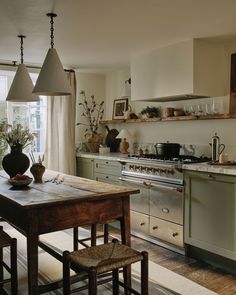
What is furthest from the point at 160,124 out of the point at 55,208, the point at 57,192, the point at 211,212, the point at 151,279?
the point at 55,208

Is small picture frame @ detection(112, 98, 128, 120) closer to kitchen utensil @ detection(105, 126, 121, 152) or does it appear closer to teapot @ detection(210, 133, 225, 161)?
kitchen utensil @ detection(105, 126, 121, 152)

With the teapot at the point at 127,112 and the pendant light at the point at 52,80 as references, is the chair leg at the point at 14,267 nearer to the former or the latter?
the pendant light at the point at 52,80

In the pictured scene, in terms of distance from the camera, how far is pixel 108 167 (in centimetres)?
468

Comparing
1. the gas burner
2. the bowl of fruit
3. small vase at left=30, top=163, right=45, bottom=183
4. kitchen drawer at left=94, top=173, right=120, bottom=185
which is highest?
the gas burner

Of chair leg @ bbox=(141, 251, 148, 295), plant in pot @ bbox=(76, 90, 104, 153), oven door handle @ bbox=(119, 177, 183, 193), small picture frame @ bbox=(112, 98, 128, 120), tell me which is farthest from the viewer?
plant in pot @ bbox=(76, 90, 104, 153)

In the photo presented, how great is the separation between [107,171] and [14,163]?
183 cm

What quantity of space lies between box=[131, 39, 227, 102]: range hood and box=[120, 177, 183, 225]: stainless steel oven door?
1.08 metres

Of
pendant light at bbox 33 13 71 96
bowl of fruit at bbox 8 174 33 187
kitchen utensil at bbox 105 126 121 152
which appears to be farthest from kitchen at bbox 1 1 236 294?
bowl of fruit at bbox 8 174 33 187

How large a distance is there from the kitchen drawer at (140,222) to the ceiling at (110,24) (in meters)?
2.05

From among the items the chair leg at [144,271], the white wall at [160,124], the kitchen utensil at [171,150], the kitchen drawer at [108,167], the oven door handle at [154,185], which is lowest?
the chair leg at [144,271]

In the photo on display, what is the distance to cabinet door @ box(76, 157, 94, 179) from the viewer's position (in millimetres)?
5090

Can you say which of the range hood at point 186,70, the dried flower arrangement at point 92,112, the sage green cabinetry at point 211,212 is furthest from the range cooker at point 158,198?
the dried flower arrangement at point 92,112

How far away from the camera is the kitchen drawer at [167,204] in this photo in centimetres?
356

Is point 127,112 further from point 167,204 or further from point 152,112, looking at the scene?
point 167,204
